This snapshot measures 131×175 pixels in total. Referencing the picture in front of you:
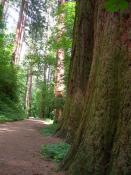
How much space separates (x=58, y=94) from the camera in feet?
61.5

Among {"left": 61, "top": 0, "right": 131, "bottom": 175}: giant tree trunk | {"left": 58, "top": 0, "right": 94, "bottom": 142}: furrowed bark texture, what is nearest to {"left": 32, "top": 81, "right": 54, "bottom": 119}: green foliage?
{"left": 58, "top": 0, "right": 94, "bottom": 142}: furrowed bark texture

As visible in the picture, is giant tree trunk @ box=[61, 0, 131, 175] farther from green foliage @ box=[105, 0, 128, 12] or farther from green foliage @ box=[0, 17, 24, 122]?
green foliage @ box=[0, 17, 24, 122]

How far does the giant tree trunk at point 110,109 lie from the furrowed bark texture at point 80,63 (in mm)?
4678

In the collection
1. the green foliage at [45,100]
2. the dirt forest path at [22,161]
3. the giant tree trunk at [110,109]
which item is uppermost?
the green foliage at [45,100]

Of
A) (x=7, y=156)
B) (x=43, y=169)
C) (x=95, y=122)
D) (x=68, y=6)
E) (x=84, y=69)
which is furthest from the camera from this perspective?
(x=68, y=6)

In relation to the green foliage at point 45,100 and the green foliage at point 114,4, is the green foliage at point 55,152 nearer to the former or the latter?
the green foliage at point 114,4

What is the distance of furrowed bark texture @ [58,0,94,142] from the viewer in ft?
33.2

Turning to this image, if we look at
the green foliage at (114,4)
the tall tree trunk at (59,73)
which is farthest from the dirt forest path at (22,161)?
the tall tree trunk at (59,73)

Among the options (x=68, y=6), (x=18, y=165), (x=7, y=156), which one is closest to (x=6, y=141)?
(x=7, y=156)

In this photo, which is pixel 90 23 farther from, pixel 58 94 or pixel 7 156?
pixel 58 94

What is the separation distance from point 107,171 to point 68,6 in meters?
14.8

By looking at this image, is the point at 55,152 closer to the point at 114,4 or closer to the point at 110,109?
the point at 110,109

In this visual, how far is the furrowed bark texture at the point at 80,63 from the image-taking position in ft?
33.2

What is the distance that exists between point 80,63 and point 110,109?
537cm
